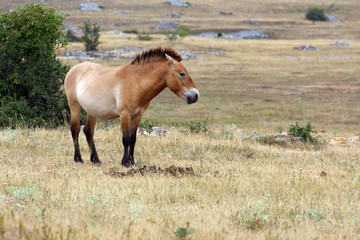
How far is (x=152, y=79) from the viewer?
907cm

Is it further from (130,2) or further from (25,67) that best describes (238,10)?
(25,67)

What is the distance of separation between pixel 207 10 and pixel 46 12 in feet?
437

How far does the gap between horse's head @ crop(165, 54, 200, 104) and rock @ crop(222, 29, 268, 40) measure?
86053 millimetres

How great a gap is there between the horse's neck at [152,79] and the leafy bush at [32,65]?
6.99 m

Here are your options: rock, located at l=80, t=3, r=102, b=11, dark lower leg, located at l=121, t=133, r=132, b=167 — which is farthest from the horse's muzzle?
rock, located at l=80, t=3, r=102, b=11

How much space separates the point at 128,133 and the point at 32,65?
766 cm

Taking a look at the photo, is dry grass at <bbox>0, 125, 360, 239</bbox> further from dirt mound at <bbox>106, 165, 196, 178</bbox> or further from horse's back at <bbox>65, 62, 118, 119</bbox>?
horse's back at <bbox>65, 62, 118, 119</bbox>

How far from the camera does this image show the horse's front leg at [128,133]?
9.03 m

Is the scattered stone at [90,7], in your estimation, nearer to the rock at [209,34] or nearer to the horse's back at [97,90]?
the rock at [209,34]

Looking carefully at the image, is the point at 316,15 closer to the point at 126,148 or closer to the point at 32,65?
the point at 32,65

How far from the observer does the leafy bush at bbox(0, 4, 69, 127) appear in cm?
1535

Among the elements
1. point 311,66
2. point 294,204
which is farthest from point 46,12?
point 311,66

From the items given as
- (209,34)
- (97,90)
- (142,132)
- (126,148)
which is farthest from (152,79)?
(209,34)

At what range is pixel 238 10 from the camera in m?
147
